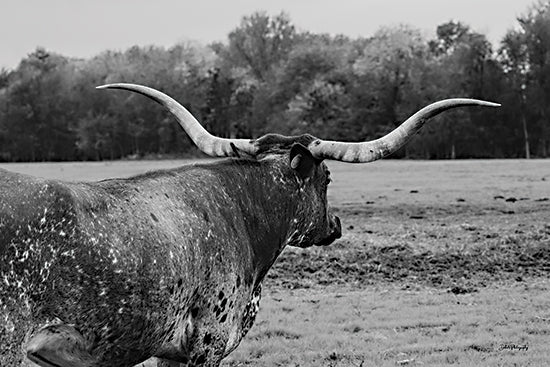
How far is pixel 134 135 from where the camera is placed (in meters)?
95.1

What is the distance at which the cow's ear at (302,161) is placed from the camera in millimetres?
6914

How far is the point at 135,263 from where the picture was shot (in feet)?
17.0

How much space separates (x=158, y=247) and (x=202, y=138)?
Result: 2.10 meters

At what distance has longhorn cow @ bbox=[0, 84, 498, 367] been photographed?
4766 mm

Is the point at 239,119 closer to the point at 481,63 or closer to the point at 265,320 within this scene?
the point at 481,63

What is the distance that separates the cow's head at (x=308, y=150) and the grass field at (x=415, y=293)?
2.52 metres

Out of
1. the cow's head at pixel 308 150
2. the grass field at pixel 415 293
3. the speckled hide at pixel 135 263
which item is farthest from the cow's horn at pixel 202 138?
the grass field at pixel 415 293

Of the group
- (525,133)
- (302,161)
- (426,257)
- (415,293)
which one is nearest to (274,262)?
(302,161)

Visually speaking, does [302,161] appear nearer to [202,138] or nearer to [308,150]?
[308,150]

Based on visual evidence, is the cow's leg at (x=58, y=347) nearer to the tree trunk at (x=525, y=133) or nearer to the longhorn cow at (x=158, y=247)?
the longhorn cow at (x=158, y=247)

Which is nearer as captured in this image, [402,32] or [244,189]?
[244,189]

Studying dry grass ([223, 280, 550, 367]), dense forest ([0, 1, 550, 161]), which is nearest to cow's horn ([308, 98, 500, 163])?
dry grass ([223, 280, 550, 367])

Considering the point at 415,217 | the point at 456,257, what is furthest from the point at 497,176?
the point at 456,257

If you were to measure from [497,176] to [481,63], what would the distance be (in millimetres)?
48054
